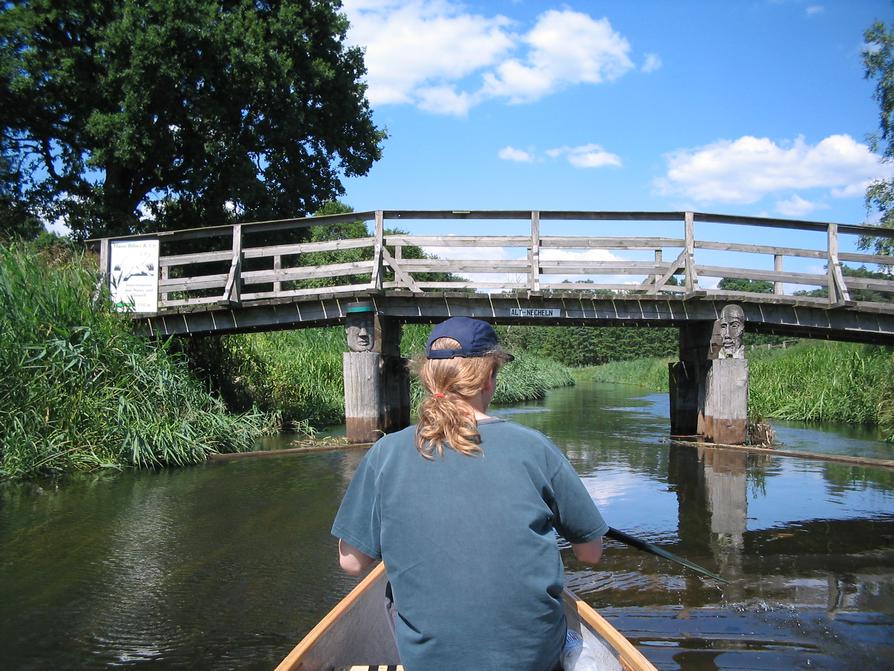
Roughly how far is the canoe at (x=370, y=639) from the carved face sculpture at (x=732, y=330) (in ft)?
30.9

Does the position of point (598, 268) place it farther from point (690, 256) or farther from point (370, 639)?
point (370, 639)

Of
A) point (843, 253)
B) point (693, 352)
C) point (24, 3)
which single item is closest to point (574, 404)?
point (693, 352)

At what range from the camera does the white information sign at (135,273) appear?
11.7 metres

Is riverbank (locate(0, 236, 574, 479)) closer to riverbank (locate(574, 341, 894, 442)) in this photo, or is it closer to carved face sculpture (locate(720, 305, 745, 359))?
carved face sculpture (locate(720, 305, 745, 359))

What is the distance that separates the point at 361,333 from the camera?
11.2 meters

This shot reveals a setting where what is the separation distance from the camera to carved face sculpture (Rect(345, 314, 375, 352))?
11.2m

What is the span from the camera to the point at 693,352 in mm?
12883

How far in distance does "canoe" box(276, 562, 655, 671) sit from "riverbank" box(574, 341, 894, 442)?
13.7 m

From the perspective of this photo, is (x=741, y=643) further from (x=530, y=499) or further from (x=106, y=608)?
(x=106, y=608)

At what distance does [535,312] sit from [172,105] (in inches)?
499

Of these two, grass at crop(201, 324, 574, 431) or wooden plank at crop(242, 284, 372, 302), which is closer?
→ wooden plank at crop(242, 284, 372, 302)

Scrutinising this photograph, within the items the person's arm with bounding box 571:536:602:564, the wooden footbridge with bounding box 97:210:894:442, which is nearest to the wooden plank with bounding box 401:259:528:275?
the wooden footbridge with bounding box 97:210:894:442

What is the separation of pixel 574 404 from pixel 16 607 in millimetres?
20471

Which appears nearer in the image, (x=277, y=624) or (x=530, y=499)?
(x=530, y=499)
